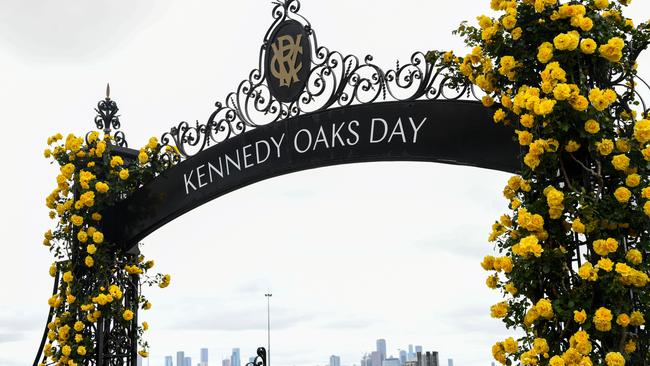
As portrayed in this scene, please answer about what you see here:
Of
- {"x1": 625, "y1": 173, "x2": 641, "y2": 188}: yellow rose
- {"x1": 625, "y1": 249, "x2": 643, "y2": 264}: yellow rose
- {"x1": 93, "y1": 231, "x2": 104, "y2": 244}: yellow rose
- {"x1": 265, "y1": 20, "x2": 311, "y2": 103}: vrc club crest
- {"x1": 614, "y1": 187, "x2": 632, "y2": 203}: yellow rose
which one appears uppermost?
{"x1": 265, "y1": 20, "x2": 311, "y2": 103}: vrc club crest

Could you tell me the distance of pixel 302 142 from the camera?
727cm

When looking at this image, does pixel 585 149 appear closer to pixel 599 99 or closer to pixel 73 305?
pixel 599 99

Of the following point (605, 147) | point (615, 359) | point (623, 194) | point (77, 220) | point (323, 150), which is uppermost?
point (323, 150)

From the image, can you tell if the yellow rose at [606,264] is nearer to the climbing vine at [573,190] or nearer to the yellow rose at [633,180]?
the climbing vine at [573,190]

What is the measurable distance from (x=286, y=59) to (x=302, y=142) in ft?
2.67

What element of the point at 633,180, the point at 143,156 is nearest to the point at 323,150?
the point at 143,156

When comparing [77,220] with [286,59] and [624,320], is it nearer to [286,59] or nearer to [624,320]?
[286,59]

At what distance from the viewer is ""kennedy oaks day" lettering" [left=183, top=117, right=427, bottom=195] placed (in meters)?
6.57

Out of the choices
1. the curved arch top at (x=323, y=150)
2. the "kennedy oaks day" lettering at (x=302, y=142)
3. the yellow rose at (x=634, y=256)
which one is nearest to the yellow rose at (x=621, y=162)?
the yellow rose at (x=634, y=256)

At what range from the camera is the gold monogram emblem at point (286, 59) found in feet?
24.2

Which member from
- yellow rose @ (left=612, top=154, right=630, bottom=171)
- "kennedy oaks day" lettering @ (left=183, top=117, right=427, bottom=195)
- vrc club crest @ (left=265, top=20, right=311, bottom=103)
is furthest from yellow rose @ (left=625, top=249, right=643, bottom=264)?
vrc club crest @ (left=265, top=20, right=311, bottom=103)

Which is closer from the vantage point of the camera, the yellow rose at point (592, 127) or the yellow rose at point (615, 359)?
the yellow rose at point (615, 359)

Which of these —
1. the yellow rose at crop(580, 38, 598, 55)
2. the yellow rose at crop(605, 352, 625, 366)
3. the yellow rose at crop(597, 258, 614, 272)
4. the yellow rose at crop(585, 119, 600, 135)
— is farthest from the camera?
the yellow rose at crop(580, 38, 598, 55)

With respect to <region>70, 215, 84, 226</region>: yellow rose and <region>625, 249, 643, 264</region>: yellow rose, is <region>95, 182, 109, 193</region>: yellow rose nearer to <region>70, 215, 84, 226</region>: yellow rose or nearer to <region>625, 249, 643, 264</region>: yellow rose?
<region>70, 215, 84, 226</region>: yellow rose
